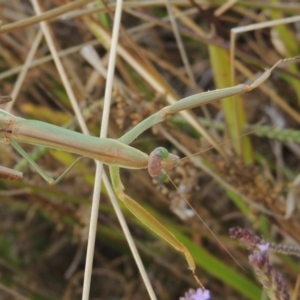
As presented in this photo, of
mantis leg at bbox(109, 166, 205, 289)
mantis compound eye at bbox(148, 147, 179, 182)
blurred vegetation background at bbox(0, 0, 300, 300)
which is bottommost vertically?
mantis leg at bbox(109, 166, 205, 289)

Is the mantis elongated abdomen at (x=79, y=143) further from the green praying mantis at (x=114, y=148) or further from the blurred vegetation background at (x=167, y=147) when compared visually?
the blurred vegetation background at (x=167, y=147)

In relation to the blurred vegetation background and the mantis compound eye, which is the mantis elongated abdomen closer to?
the mantis compound eye

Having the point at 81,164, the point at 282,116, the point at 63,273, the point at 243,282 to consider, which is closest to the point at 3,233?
the point at 63,273

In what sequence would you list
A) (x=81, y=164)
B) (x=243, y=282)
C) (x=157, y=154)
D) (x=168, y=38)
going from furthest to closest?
(x=168, y=38) < (x=81, y=164) < (x=243, y=282) < (x=157, y=154)

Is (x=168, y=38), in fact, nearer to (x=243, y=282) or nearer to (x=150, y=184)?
(x=150, y=184)

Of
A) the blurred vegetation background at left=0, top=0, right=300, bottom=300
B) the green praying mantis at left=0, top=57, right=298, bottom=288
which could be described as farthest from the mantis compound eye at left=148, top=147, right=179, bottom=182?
the blurred vegetation background at left=0, top=0, right=300, bottom=300

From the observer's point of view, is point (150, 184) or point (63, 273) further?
point (63, 273)

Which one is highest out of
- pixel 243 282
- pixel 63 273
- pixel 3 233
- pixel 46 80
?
pixel 46 80
